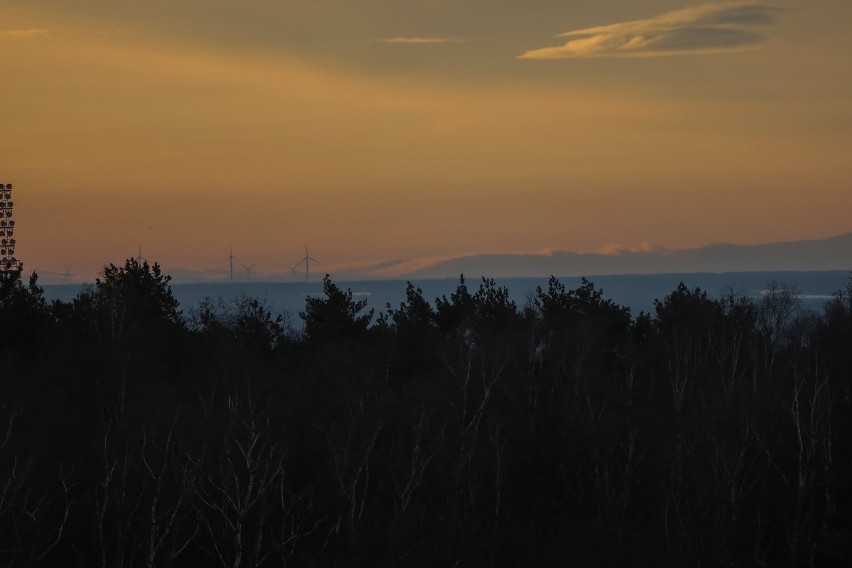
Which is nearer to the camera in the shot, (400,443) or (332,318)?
(400,443)

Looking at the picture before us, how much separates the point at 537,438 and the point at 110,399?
19.6 m

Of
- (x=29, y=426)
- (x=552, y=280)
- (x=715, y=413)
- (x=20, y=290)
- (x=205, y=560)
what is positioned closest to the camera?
(x=205, y=560)

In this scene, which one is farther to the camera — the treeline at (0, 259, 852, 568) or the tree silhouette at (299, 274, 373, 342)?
the tree silhouette at (299, 274, 373, 342)

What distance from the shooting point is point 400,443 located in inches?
2282

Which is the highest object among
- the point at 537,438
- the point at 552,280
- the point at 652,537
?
the point at 552,280

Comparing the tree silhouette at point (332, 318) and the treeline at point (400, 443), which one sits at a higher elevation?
the tree silhouette at point (332, 318)

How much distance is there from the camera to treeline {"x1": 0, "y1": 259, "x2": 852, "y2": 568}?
51.0m

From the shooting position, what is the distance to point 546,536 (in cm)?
5656

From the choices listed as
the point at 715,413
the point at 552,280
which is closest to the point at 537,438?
the point at 715,413

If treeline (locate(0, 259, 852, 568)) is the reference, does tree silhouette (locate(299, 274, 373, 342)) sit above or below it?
above

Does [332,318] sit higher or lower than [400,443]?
higher

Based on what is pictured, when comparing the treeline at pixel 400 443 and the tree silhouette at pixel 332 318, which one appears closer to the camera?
the treeline at pixel 400 443

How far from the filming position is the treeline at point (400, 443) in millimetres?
50969

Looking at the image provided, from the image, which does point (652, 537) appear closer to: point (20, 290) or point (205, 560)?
point (205, 560)
